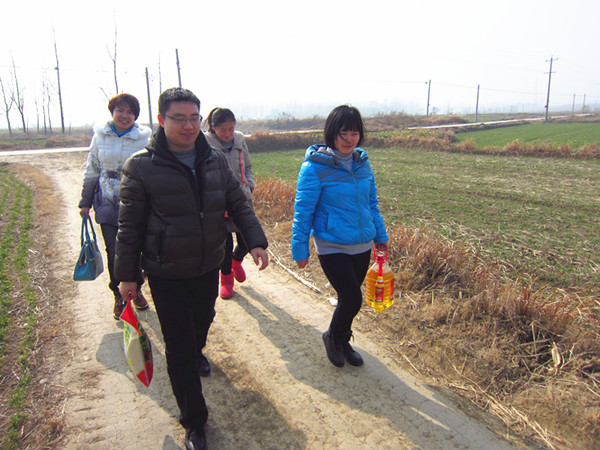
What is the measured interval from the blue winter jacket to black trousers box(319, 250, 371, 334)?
0.14m

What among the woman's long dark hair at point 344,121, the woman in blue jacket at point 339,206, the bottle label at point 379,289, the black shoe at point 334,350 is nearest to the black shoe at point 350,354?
the black shoe at point 334,350

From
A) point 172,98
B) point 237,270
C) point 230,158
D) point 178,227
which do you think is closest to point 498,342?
point 237,270

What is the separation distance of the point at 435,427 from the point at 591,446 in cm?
85

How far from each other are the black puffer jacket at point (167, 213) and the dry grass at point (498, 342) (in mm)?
1944

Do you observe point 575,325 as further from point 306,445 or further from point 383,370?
point 306,445

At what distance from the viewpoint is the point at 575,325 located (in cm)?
323

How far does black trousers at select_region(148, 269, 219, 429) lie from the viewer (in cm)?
228

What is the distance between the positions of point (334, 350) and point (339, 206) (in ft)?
3.63

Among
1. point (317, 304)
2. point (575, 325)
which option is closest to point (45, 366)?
point (317, 304)

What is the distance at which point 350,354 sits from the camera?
314 cm

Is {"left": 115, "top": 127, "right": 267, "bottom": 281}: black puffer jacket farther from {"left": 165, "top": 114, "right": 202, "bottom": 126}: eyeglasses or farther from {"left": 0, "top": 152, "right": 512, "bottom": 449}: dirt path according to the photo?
{"left": 0, "top": 152, "right": 512, "bottom": 449}: dirt path

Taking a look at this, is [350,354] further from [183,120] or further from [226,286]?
[183,120]

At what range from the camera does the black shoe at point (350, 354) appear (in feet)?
10.2

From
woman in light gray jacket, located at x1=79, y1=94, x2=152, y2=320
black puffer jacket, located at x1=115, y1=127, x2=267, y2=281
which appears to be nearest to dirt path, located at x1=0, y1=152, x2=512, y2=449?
woman in light gray jacket, located at x1=79, y1=94, x2=152, y2=320
